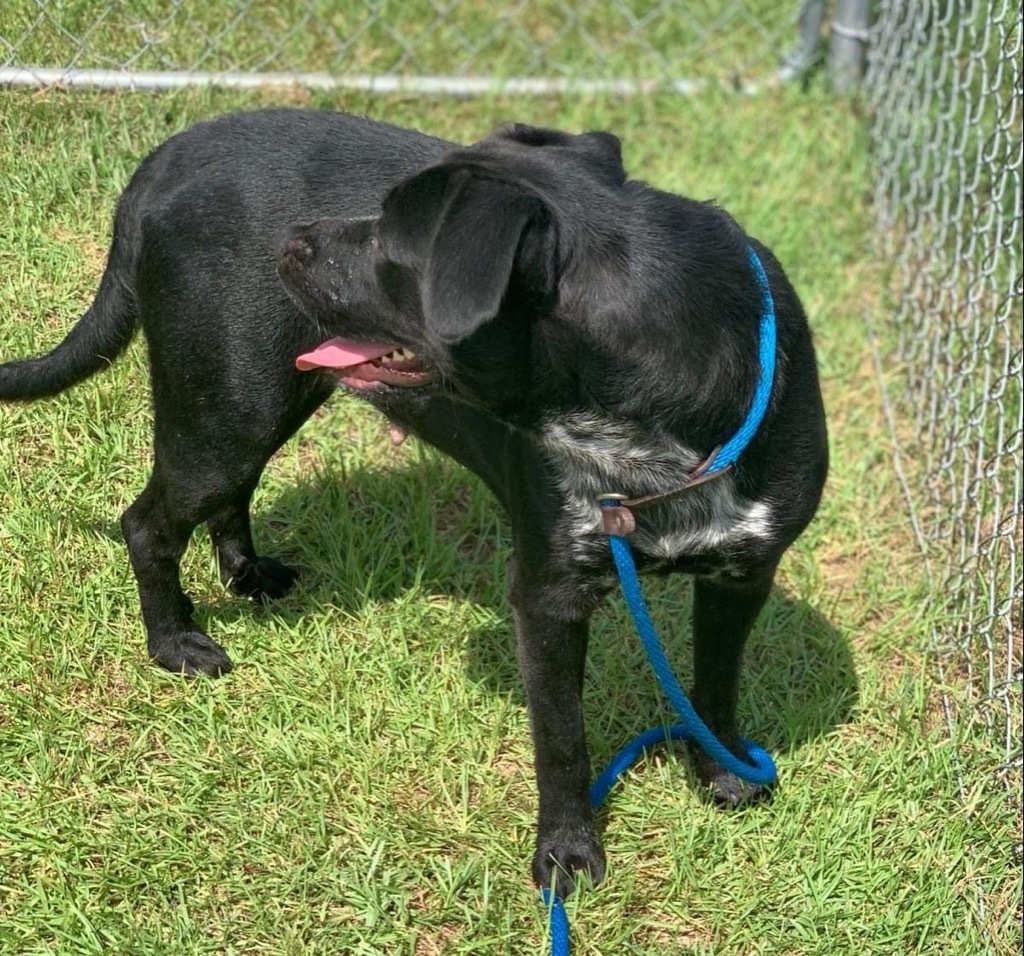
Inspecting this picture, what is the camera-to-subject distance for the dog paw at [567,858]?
3100 mm

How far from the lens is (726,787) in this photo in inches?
133

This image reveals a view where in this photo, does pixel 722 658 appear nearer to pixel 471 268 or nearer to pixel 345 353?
pixel 345 353

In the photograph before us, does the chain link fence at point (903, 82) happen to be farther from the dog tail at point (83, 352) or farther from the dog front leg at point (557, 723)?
the dog tail at point (83, 352)

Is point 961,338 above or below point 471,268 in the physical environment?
below

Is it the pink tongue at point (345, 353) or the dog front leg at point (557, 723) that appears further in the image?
the dog front leg at point (557, 723)

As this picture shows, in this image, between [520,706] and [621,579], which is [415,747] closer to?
[520,706]

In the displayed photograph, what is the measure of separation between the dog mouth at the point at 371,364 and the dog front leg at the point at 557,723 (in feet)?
1.69

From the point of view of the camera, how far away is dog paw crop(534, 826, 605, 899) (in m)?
3.10

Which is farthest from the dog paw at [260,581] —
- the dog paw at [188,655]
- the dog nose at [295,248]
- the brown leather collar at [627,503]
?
the brown leather collar at [627,503]

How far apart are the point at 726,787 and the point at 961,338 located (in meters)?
2.14

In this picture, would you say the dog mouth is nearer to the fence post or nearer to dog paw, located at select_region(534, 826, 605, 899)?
dog paw, located at select_region(534, 826, 605, 899)

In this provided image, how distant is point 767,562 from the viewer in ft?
9.73

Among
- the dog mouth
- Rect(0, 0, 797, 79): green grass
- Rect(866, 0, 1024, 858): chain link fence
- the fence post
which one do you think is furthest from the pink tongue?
the fence post

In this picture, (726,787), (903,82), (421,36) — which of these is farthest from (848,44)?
(726,787)
